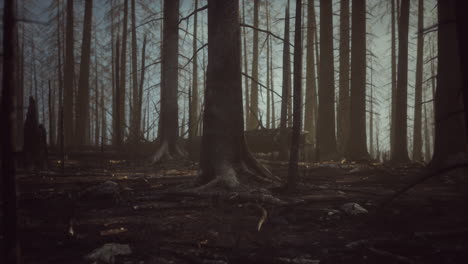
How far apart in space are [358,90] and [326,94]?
1372 mm

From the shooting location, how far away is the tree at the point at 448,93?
7.04 meters

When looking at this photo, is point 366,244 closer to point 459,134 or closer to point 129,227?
point 129,227

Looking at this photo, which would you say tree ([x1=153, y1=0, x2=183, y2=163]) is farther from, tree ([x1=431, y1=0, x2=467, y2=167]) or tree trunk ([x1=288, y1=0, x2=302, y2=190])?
tree ([x1=431, y1=0, x2=467, y2=167])

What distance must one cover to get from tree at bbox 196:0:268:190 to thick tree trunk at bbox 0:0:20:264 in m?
4.22

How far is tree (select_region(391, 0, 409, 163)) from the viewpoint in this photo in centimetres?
1182

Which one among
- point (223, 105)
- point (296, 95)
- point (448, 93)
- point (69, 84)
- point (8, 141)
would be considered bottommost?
point (8, 141)

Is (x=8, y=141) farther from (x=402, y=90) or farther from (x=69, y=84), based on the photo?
(x=69, y=84)

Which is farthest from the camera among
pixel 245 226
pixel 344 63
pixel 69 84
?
pixel 69 84

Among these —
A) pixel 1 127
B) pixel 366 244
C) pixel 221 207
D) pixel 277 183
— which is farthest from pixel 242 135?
pixel 1 127

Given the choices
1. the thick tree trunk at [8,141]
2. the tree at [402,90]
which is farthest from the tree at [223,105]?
the tree at [402,90]

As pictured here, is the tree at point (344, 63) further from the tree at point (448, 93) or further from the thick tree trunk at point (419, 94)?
the tree at point (448, 93)

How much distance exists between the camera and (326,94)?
1321 cm

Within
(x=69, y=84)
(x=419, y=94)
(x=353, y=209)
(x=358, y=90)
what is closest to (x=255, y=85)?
(x=358, y=90)

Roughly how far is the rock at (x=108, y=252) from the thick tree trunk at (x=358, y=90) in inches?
423
